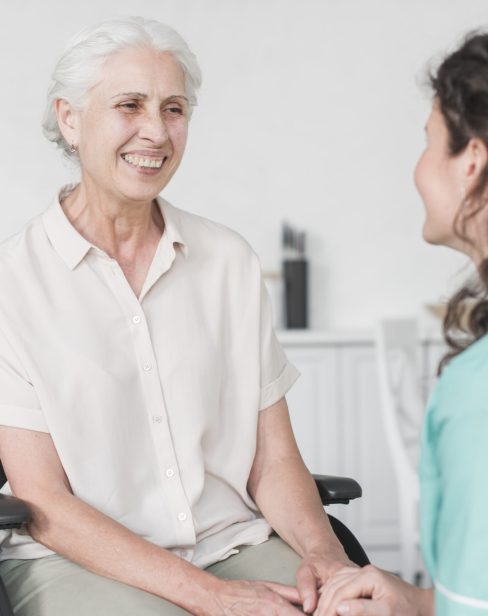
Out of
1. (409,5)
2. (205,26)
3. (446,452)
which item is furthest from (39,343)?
(409,5)

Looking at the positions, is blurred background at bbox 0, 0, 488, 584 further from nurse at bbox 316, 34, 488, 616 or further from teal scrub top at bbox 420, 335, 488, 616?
teal scrub top at bbox 420, 335, 488, 616

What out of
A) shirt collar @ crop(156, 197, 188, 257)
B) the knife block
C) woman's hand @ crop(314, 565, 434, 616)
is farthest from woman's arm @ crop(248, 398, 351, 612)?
the knife block

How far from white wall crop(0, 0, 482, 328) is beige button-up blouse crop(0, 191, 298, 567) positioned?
2.31 m

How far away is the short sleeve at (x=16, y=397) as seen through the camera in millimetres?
1890

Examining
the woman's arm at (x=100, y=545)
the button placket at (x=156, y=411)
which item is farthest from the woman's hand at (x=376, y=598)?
the button placket at (x=156, y=411)

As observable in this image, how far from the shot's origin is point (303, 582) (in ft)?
6.03

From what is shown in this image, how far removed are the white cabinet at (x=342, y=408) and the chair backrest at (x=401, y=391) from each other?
180 mm

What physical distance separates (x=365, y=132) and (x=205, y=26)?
756 millimetres

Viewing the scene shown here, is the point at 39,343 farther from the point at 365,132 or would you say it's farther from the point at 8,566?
the point at 365,132

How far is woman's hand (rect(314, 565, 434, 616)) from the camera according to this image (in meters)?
1.65

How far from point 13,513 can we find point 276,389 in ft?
1.93

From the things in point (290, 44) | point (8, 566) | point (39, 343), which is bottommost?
point (8, 566)

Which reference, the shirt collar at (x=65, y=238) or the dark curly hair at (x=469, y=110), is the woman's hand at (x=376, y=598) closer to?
the dark curly hair at (x=469, y=110)

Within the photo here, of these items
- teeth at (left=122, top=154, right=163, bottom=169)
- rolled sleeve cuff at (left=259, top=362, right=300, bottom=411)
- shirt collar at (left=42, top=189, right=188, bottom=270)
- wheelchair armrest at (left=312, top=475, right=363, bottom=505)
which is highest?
teeth at (left=122, top=154, right=163, bottom=169)
